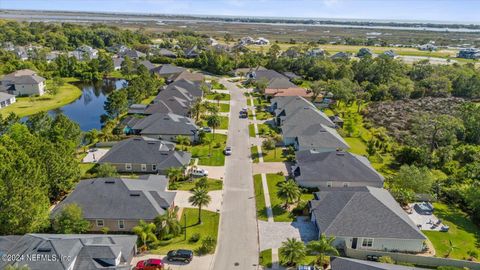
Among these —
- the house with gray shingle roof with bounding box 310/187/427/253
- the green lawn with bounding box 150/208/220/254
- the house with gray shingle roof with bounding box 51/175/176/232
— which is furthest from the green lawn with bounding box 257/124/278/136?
the house with gray shingle roof with bounding box 51/175/176/232

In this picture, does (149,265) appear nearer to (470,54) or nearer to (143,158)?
(143,158)

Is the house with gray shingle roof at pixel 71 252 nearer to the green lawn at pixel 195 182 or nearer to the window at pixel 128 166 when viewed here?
the green lawn at pixel 195 182

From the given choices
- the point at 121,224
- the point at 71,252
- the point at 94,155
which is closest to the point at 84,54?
the point at 94,155

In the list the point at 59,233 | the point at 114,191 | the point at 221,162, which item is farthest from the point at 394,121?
the point at 59,233

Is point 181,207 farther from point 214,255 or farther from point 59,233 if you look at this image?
point 59,233

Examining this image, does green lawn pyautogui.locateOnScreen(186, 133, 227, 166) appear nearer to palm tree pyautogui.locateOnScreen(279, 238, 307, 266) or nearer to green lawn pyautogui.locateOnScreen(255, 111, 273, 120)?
green lawn pyautogui.locateOnScreen(255, 111, 273, 120)

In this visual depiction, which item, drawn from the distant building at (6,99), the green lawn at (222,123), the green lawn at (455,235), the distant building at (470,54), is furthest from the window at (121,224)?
the distant building at (470,54)
